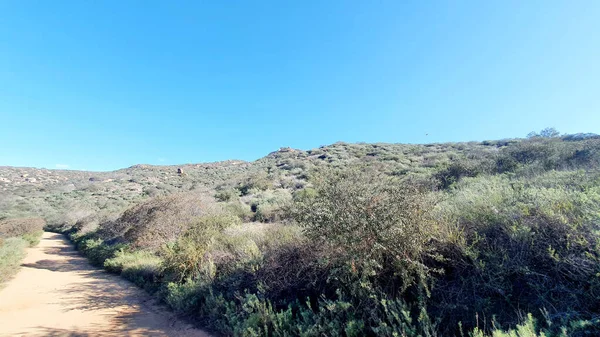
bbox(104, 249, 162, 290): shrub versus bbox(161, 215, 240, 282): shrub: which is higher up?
bbox(161, 215, 240, 282): shrub

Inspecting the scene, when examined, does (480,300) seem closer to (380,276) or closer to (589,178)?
(380,276)

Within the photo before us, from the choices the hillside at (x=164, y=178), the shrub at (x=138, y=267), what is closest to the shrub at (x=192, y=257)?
the shrub at (x=138, y=267)

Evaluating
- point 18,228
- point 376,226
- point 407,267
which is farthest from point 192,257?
point 18,228

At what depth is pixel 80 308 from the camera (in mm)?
6176

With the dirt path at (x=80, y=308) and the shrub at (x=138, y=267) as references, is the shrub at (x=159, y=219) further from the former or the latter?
the dirt path at (x=80, y=308)

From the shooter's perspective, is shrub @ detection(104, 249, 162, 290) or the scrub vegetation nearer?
shrub @ detection(104, 249, 162, 290)

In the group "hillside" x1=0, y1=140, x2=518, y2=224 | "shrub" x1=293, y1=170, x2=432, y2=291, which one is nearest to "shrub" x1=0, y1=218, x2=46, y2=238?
"hillside" x1=0, y1=140, x2=518, y2=224

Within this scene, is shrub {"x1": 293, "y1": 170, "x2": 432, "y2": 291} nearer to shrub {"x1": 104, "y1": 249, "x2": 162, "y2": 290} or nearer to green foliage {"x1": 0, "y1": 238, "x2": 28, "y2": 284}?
shrub {"x1": 104, "y1": 249, "x2": 162, "y2": 290}

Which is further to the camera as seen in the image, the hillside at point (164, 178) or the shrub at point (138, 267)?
the hillside at point (164, 178)

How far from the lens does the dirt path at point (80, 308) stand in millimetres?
5039

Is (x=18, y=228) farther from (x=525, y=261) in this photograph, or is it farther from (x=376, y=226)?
(x=525, y=261)

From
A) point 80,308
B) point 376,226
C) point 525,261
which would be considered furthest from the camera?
point 80,308

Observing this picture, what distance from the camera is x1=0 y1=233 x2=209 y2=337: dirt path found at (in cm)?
504

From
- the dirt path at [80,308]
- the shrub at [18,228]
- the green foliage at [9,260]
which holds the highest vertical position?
the shrub at [18,228]
